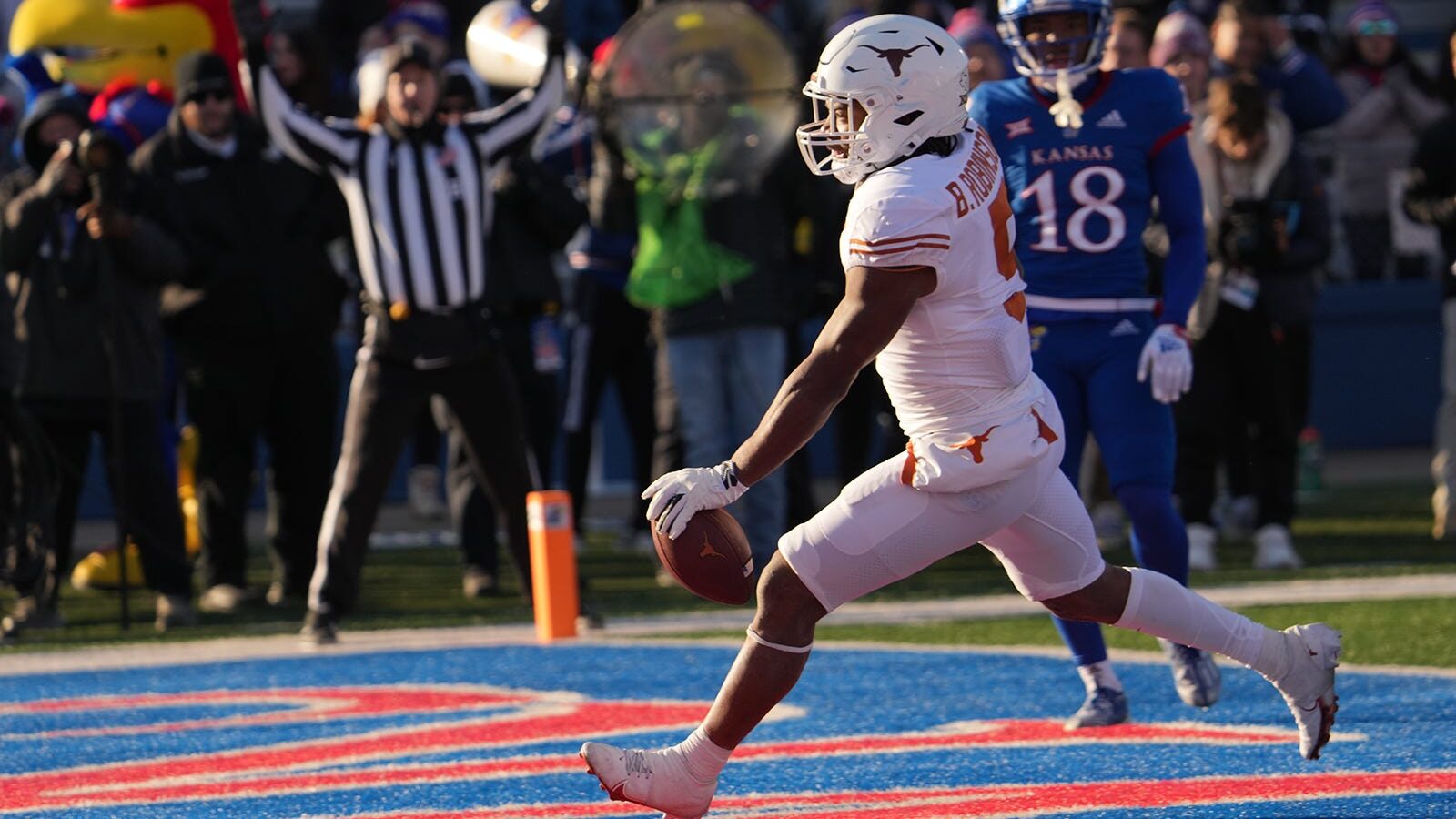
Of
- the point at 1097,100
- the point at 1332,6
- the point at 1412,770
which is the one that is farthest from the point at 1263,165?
the point at 1332,6

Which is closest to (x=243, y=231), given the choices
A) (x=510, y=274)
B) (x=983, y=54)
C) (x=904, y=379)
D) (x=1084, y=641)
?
(x=510, y=274)

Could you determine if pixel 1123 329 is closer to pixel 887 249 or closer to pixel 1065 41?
pixel 1065 41

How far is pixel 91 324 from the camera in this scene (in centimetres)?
902

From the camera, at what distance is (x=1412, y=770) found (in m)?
5.34

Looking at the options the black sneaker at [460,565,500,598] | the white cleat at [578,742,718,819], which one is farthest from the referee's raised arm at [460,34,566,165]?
the white cleat at [578,742,718,819]

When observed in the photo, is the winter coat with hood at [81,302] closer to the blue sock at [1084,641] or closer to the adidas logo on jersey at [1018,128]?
the adidas logo on jersey at [1018,128]

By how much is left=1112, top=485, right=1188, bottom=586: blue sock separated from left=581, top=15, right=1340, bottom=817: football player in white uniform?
1352mm

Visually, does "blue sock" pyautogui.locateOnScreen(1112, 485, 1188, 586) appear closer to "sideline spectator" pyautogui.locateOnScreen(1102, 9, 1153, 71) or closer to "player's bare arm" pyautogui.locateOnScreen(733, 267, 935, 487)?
"player's bare arm" pyautogui.locateOnScreen(733, 267, 935, 487)

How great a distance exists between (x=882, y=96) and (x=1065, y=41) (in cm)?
168

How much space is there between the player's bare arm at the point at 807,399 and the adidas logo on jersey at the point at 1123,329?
178 cm

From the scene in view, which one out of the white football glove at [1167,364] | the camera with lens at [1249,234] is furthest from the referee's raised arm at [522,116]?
the white football glove at [1167,364]

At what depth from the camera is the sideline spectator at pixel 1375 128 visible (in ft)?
45.1

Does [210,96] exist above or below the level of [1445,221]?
above

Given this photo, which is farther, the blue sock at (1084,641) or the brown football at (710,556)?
the blue sock at (1084,641)
